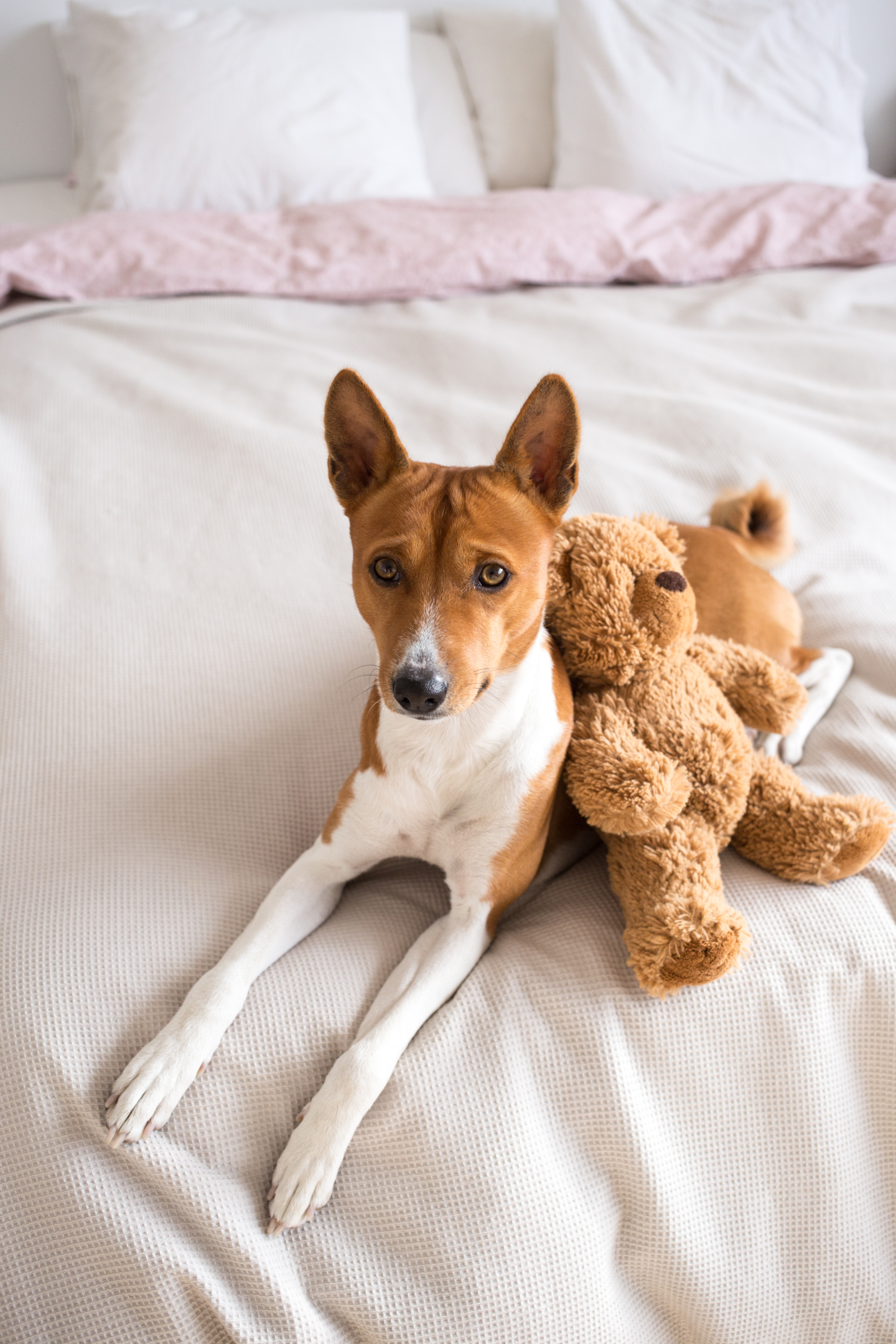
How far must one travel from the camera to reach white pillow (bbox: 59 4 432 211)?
305cm

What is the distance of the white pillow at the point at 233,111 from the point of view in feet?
10.00

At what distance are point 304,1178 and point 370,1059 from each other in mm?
145

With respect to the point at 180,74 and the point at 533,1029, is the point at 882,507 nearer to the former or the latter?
the point at 533,1029

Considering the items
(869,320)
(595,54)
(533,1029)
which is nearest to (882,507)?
(869,320)

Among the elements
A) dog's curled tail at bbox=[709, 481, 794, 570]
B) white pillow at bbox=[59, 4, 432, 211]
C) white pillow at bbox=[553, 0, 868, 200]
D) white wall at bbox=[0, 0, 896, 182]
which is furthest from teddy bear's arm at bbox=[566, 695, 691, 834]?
white wall at bbox=[0, 0, 896, 182]

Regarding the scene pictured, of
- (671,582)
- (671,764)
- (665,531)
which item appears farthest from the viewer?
(665,531)

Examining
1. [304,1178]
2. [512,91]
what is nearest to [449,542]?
[304,1178]

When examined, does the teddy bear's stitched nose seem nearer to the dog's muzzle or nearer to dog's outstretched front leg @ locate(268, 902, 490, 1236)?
the dog's muzzle

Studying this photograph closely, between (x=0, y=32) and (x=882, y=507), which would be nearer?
(x=882, y=507)

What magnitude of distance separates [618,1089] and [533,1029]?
0.41 feet

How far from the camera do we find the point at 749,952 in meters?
1.19

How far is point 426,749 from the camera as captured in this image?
131cm

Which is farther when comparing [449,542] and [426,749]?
[426,749]

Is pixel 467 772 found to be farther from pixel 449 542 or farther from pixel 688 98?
pixel 688 98
